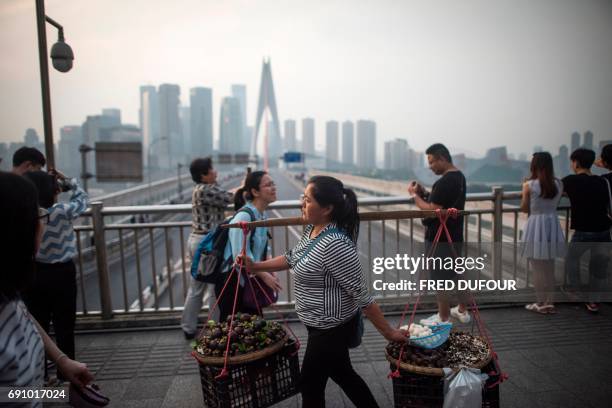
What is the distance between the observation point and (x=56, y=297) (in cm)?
345

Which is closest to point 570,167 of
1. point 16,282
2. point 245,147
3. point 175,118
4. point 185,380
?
point 185,380

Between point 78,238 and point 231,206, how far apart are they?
1704mm

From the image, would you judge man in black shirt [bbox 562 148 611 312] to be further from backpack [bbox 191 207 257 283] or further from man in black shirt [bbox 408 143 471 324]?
backpack [bbox 191 207 257 283]

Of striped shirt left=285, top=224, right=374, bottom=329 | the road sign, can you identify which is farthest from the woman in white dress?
the road sign

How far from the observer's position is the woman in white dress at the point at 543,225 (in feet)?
15.2

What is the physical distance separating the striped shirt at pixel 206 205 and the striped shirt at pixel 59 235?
43.1 inches

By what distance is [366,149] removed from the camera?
110938mm

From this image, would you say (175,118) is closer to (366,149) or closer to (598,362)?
(366,149)

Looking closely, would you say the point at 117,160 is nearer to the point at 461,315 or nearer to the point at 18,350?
the point at 461,315

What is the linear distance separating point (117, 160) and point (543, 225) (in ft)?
60.9

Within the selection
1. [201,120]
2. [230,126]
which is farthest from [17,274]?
Result: [230,126]

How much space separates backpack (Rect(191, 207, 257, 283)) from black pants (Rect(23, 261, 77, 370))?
99 centimetres

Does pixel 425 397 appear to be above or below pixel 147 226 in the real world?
below

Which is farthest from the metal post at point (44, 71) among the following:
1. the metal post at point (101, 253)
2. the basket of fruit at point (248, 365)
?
the basket of fruit at point (248, 365)
